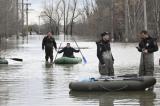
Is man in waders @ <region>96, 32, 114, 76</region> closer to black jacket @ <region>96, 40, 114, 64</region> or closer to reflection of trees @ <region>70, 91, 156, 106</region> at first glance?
black jacket @ <region>96, 40, 114, 64</region>

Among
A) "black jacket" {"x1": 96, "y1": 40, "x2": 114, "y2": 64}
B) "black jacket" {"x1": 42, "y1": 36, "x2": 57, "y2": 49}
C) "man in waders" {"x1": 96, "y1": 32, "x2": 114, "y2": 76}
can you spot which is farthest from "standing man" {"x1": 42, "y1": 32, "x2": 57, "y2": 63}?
"black jacket" {"x1": 96, "y1": 40, "x2": 114, "y2": 64}

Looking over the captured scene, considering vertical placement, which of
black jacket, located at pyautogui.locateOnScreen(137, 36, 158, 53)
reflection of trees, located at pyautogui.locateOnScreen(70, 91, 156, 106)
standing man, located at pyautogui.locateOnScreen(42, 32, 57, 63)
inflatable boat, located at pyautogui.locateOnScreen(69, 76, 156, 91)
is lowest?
reflection of trees, located at pyautogui.locateOnScreen(70, 91, 156, 106)

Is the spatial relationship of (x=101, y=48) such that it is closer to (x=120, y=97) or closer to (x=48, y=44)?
(x=120, y=97)

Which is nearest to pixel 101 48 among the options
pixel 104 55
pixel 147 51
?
pixel 104 55

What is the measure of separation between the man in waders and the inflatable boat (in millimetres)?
791

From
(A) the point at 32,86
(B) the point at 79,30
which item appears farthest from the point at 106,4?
(A) the point at 32,86

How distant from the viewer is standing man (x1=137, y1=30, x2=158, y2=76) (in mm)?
14438

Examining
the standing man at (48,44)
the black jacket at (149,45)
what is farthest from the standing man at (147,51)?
the standing man at (48,44)

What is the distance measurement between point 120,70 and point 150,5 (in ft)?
180

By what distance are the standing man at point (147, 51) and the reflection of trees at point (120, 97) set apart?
91 cm

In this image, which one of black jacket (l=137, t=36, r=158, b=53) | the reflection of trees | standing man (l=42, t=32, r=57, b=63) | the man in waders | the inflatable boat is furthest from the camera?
standing man (l=42, t=32, r=57, b=63)

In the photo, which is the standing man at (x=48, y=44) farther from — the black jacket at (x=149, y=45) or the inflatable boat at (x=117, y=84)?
the inflatable boat at (x=117, y=84)

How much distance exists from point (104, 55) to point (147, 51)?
1238 mm

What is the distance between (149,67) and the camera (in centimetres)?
1475
